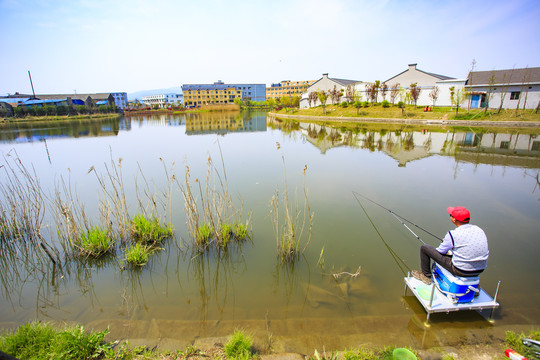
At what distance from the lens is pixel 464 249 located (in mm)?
2605

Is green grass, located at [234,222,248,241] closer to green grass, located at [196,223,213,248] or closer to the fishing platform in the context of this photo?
green grass, located at [196,223,213,248]

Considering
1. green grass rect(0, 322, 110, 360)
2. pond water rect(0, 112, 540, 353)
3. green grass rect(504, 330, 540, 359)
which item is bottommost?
pond water rect(0, 112, 540, 353)

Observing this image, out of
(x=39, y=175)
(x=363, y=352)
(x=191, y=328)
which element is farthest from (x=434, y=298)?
(x=39, y=175)

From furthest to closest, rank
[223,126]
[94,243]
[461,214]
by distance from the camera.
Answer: [223,126] → [94,243] → [461,214]

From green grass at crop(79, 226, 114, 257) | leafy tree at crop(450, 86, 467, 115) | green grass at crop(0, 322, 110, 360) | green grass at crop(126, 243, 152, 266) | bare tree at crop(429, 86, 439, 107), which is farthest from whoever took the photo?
bare tree at crop(429, 86, 439, 107)

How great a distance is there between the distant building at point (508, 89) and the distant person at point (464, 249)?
27799 millimetres

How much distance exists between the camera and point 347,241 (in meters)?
4.70

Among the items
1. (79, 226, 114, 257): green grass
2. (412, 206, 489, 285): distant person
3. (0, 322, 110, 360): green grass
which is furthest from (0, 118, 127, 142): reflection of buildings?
(412, 206, 489, 285): distant person

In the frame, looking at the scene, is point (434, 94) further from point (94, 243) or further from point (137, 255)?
point (94, 243)

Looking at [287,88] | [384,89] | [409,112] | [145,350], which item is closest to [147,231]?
[145,350]

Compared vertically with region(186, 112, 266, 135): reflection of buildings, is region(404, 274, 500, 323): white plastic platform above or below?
below

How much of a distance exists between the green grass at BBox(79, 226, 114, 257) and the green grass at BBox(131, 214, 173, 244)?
428 millimetres

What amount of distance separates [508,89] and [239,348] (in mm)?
32454

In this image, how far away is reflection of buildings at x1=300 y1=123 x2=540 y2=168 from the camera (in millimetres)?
10766
